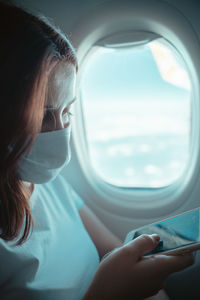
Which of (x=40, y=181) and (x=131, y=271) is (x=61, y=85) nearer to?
(x=40, y=181)

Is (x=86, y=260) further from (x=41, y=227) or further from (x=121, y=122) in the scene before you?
(x=121, y=122)

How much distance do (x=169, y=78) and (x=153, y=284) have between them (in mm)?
1075

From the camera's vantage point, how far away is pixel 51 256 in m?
0.83

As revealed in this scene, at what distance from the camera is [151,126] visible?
1.56 m

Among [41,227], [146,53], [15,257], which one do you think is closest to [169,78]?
[146,53]

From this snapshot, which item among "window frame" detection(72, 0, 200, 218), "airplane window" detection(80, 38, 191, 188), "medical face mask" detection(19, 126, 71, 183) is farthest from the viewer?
"airplane window" detection(80, 38, 191, 188)

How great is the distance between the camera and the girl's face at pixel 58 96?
28.7 inches

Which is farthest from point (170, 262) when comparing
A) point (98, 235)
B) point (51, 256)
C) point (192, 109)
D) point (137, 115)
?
point (137, 115)

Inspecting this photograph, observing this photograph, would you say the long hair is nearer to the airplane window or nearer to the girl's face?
the girl's face

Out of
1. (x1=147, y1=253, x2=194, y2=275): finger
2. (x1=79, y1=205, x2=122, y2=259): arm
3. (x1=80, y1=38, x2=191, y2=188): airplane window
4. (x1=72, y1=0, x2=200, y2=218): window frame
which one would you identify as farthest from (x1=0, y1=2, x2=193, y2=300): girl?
(x1=80, y1=38, x2=191, y2=188): airplane window

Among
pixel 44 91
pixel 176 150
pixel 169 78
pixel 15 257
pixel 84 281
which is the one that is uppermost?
pixel 169 78

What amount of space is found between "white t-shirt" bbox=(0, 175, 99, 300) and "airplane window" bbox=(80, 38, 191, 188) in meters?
0.51

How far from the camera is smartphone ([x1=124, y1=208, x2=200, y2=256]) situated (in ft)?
2.19

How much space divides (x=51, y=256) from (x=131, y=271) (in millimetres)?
321
